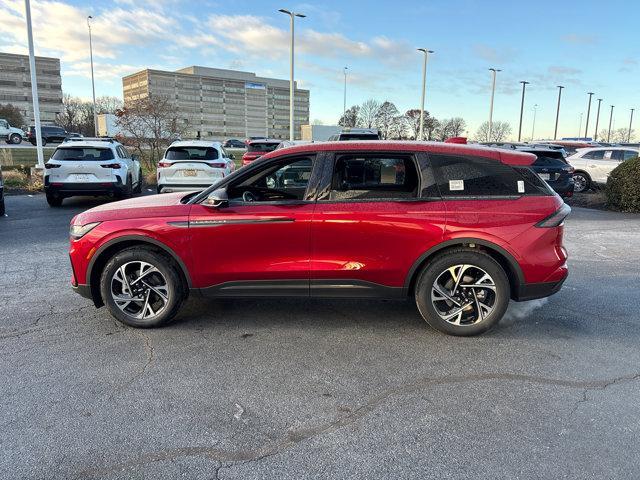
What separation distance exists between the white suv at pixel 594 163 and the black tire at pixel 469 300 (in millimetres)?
15695

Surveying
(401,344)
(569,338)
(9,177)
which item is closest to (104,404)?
(401,344)

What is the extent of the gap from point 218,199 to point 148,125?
18.1 m

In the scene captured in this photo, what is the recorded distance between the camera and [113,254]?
4438 millimetres

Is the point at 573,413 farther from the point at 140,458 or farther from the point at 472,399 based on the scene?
the point at 140,458

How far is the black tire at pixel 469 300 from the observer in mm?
4172

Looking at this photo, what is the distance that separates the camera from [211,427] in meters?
2.90

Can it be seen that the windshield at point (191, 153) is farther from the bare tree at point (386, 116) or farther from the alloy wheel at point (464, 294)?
the bare tree at point (386, 116)

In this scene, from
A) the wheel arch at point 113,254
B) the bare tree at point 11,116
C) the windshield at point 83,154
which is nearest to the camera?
the wheel arch at point 113,254

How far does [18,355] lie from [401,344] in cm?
313

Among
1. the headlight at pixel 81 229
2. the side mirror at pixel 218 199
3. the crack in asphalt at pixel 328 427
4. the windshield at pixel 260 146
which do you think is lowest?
the crack in asphalt at pixel 328 427

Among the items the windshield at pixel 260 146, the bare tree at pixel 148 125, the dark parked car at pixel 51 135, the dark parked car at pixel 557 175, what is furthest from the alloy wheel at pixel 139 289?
the dark parked car at pixel 51 135

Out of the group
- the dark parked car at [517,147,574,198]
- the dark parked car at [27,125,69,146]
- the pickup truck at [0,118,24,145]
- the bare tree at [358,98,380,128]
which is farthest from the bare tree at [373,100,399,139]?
the dark parked car at [517,147,574,198]

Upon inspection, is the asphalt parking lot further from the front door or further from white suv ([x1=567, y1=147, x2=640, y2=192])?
white suv ([x1=567, y1=147, x2=640, y2=192])

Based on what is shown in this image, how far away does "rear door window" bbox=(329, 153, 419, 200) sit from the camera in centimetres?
429
